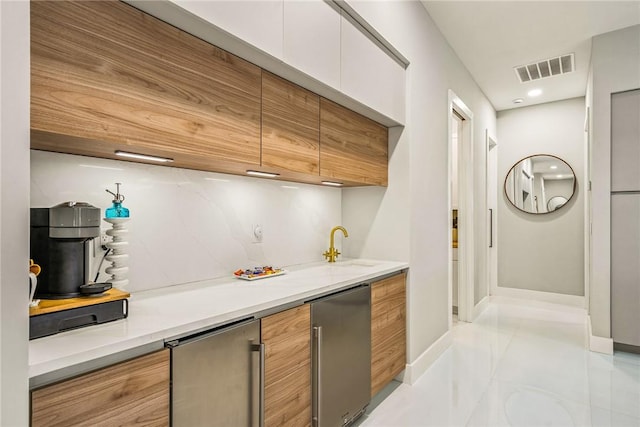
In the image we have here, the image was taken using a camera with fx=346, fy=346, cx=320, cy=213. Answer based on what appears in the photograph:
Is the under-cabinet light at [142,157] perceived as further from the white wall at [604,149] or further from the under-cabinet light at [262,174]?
the white wall at [604,149]

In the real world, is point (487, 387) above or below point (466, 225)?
below

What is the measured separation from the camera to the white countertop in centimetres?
85

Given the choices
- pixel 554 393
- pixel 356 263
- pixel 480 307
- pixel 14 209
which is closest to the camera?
pixel 14 209

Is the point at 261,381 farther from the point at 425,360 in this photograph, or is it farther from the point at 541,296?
the point at 541,296

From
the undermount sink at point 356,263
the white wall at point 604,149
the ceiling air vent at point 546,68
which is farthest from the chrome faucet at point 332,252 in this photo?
the ceiling air vent at point 546,68

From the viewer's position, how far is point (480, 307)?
454cm

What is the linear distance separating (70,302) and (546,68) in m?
4.93

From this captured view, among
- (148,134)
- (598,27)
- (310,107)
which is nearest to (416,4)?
(310,107)

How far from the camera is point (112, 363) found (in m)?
0.91

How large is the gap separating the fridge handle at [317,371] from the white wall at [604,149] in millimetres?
3049

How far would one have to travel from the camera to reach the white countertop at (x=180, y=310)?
85 cm

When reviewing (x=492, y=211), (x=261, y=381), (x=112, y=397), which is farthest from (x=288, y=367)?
(x=492, y=211)

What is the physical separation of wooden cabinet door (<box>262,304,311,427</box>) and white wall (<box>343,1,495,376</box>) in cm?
124

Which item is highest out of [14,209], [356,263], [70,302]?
[14,209]
